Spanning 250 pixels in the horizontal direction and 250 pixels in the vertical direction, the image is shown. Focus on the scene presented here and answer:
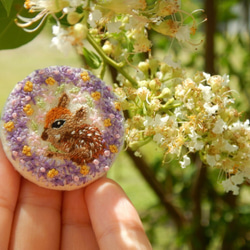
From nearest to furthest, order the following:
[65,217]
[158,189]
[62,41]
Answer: [62,41] → [65,217] → [158,189]

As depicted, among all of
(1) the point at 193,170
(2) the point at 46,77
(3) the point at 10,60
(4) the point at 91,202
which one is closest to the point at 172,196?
(1) the point at 193,170

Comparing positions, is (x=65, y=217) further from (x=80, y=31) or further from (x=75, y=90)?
(x=80, y=31)

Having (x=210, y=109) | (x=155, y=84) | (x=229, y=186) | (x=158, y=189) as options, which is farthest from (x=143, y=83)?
(x=158, y=189)

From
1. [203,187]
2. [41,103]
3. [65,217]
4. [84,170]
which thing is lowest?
[203,187]

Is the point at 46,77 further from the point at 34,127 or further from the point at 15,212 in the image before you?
the point at 15,212

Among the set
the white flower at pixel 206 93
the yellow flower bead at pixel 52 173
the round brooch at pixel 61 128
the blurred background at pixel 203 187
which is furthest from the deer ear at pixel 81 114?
the blurred background at pixel 203 187

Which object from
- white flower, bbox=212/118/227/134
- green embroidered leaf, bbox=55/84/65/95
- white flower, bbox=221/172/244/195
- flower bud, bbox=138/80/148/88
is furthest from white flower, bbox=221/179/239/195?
green embroidered leaf, bbox=55/84/65/95

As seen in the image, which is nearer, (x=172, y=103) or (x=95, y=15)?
(x=95, y=15)
